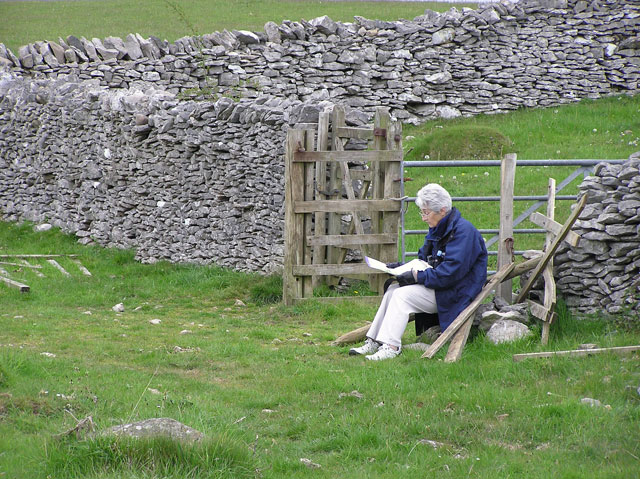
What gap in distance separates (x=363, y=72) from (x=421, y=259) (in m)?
11.9

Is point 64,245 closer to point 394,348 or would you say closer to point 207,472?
point 394,348

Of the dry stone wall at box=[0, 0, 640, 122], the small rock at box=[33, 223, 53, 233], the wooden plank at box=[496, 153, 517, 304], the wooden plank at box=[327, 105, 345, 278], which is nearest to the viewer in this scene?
the wooden plank at box=[496, 153, 517, 304]

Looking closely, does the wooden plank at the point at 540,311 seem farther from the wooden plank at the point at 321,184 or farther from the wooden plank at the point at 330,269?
the wooden plank at the point at 321,184

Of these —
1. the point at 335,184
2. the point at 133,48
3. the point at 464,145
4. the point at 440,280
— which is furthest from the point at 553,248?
the point at 133,48

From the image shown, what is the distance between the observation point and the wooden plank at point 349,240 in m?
9.76

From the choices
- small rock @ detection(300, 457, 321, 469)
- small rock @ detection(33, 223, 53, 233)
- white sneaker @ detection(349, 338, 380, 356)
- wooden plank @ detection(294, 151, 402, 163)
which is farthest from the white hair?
small rock @ detection(33, 223, 53, 233)

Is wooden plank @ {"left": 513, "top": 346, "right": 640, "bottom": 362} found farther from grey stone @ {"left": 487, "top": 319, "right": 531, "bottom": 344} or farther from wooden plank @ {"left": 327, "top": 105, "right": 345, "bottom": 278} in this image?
wooden plank @ {"left": 327, "top": 105, "right": 345, "bottom": 278}

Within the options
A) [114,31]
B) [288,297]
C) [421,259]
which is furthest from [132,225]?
[114,31]

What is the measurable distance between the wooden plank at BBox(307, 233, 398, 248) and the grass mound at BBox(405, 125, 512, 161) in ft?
16.6

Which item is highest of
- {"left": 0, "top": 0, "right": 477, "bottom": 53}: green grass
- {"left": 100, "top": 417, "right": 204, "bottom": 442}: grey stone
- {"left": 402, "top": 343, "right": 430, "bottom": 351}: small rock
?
{"left": 0, "top": 0, "right": 477, "bottom": 53}: green grass

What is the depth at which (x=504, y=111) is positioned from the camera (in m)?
18.7

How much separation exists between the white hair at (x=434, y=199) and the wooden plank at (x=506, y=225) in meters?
1.08

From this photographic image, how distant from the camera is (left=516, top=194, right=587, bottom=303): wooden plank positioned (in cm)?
666

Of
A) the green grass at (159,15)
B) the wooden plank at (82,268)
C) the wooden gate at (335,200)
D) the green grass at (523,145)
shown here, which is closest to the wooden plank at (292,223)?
the wooden gate at (335,200)
